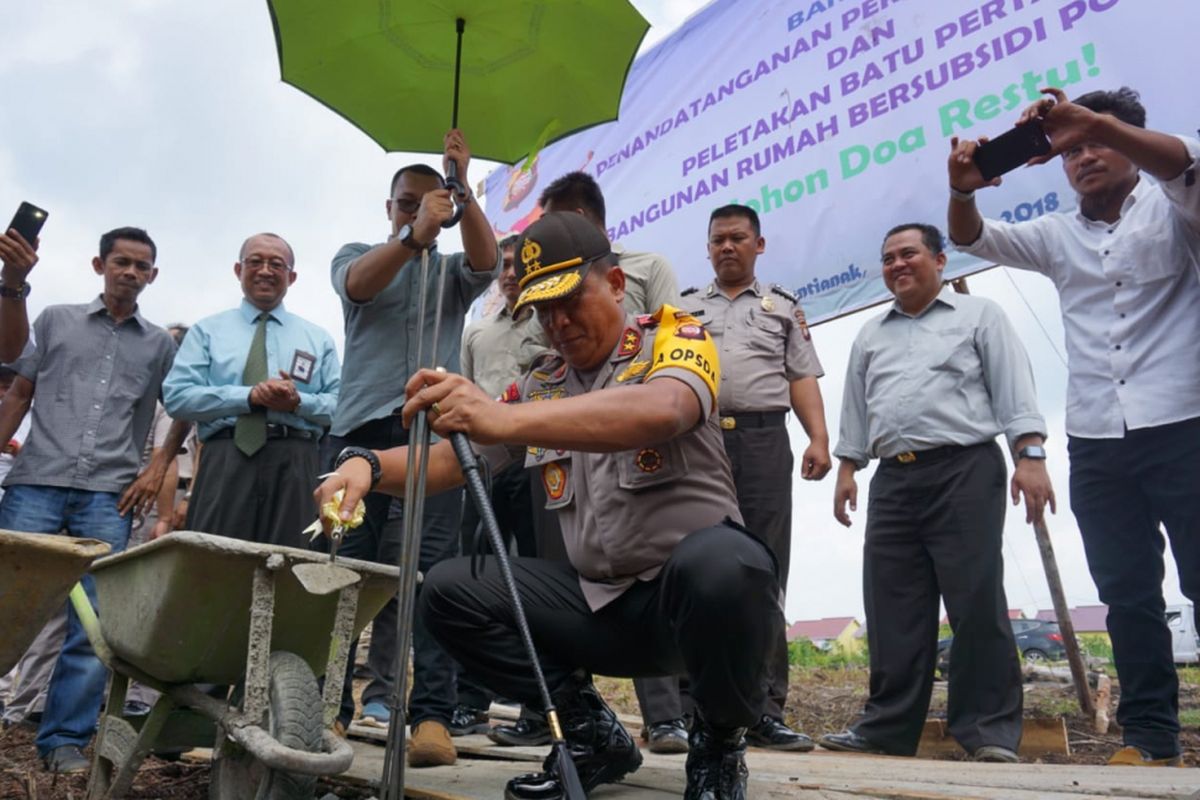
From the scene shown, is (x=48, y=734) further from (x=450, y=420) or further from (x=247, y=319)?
(x=450, y=420)

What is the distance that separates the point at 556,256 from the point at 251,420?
195 cm

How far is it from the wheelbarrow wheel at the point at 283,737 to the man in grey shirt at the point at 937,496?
87.7 inches

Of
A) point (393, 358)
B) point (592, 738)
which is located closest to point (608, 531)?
point (592, 738)

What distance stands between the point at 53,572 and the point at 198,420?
1.83 metres

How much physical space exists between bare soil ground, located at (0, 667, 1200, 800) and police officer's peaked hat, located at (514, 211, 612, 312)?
141 centimetres

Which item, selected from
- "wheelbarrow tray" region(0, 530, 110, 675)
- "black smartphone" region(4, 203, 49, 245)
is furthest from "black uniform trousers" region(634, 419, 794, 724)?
"black smartphone" region(4, 203, 49, 245)

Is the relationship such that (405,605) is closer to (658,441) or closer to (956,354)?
(658,441)

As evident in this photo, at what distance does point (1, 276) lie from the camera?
3793mm

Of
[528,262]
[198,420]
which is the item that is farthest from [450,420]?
[198,420]

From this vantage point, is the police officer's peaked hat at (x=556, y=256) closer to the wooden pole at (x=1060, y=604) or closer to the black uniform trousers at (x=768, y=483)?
the black uniform trousers at (x=768, y=483)

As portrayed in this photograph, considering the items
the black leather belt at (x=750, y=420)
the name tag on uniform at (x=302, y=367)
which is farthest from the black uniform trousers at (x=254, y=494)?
the black leather belt at (x=750, y=420)

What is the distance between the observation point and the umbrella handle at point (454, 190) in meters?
2.68

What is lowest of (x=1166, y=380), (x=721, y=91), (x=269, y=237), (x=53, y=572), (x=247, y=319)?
(x=53, y=572)

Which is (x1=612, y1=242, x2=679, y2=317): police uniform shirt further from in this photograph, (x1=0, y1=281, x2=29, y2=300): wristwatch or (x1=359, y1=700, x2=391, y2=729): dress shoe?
(x1=0, y1=281, x2=29, y2=300): wristwatch
